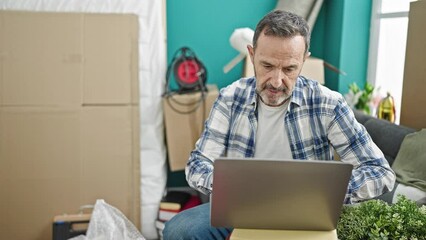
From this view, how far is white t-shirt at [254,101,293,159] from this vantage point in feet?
4.77

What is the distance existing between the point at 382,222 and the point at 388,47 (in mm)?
2058

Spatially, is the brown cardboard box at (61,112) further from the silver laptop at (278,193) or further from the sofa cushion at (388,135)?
the silver laptop at (278,193)

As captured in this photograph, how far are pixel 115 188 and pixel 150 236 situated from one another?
37cm

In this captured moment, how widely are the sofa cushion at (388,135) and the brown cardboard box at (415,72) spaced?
0.08 metres

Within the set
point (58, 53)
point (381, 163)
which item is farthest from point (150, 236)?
point (381, 163)

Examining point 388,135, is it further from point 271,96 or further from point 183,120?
point 183,120

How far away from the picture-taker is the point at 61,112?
243 cm

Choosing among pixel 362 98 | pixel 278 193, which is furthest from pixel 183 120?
pixel 278 193

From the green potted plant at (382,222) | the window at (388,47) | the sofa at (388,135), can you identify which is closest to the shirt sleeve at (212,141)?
the green potted plant at (382,222)

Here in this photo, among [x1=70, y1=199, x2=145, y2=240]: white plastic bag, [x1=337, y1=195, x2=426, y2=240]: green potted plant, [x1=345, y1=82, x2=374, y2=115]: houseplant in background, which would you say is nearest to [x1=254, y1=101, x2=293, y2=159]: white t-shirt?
[x1=337, y1=195, x2=426, y2=240]: green potted plant

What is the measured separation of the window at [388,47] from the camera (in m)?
2.63

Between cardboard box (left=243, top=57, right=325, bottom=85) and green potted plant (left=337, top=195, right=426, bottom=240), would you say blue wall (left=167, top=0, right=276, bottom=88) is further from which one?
green potted plant (left=337, top=195, right=426, bottom=240)

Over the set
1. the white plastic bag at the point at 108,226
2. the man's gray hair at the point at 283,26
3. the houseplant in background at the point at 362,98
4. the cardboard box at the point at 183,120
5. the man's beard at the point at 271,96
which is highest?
the man's gray hair at the point at 283,26

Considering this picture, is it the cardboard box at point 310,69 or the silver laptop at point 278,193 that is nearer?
the silver laptop at point 278,193
